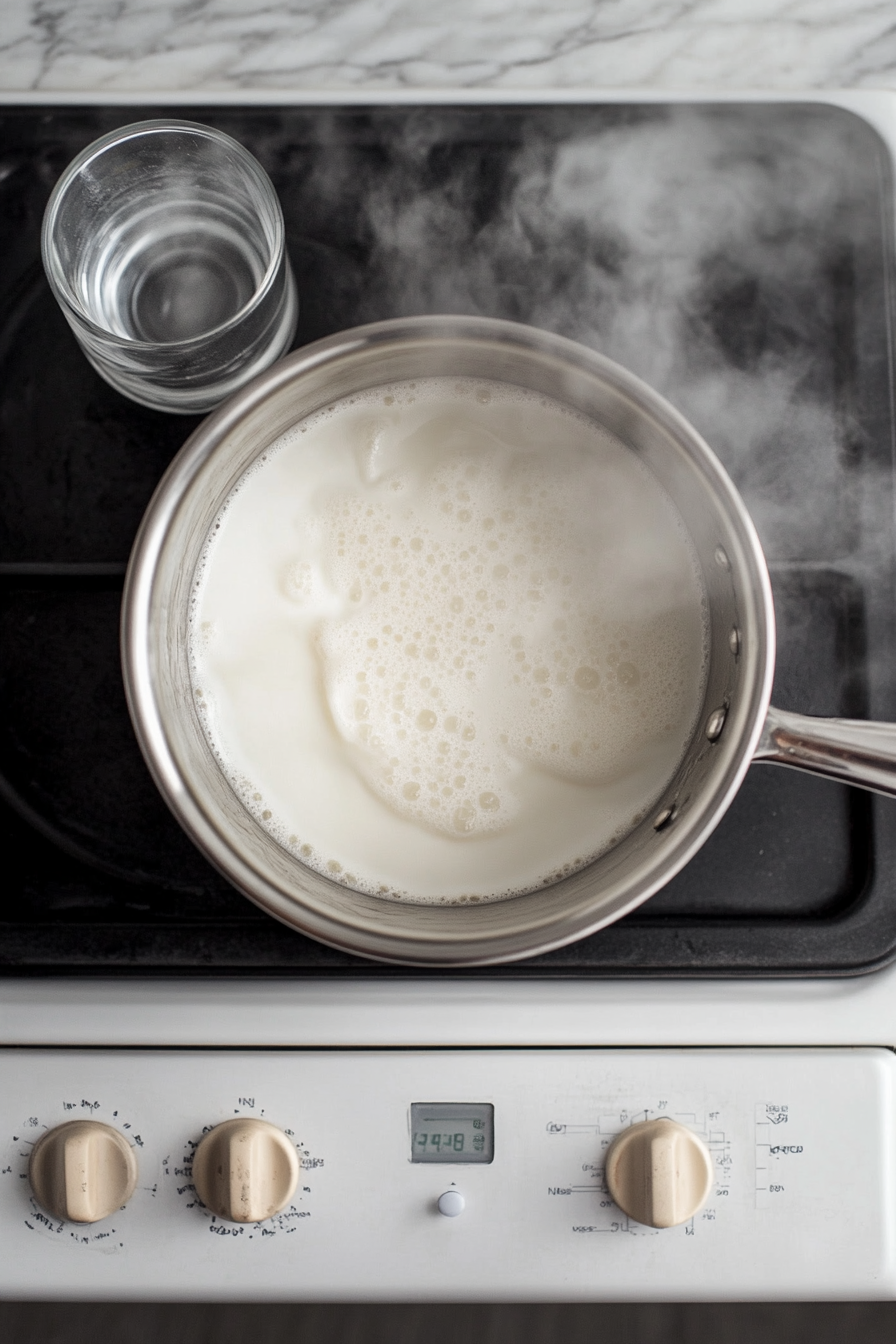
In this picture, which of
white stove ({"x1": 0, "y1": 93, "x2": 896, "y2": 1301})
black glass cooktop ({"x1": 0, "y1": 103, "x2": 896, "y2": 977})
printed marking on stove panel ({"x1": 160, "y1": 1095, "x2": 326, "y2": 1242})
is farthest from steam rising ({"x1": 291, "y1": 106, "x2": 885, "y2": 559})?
printed marking on stove panel ({"x1": 160, "y1": 1095, "x2": 326, "y2": 1242})

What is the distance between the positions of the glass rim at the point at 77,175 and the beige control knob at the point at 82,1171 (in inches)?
16.8

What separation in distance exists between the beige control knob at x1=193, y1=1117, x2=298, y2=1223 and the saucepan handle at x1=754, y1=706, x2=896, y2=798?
33cm

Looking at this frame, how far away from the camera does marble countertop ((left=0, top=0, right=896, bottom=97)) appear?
0.69 meters

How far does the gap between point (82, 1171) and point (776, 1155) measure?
0.38 m

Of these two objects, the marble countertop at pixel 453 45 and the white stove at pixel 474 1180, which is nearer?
the white stove at pixel 474 1180

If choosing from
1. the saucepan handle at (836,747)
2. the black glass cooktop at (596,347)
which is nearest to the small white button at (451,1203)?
the black glass cooktop at (596,347)

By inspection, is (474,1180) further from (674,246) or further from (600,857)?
(674,246)

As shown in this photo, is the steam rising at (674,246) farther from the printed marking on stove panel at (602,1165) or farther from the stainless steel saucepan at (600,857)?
the printed marking on stove panel at (602,1165)

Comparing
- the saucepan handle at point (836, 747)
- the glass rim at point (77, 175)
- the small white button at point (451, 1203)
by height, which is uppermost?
the glass rim at point (77, 175)

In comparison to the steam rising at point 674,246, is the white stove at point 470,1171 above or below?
below

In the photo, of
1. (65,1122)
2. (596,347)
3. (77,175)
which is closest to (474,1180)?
(65,1122)

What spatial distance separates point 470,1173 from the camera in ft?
1.88

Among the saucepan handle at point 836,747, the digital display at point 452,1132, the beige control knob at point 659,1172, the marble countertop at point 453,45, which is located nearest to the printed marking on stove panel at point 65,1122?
the digital display at point 452,1132

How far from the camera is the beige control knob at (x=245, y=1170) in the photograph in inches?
21.3
